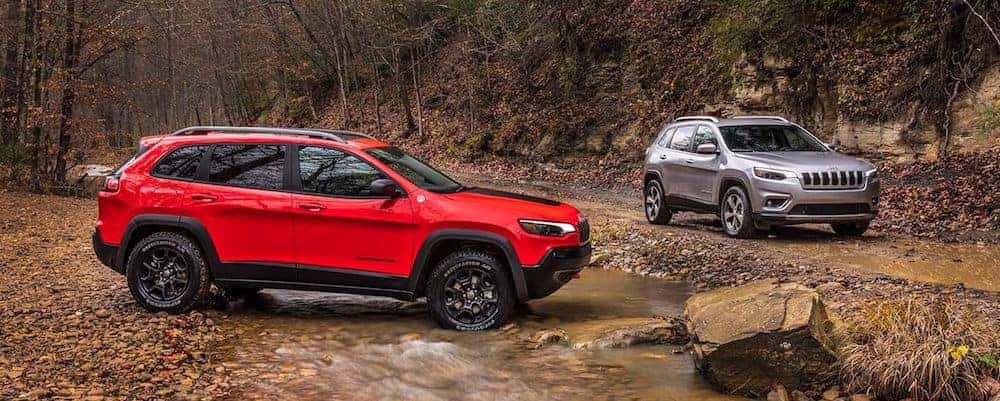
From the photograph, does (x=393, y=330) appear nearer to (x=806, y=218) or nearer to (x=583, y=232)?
(x=583, y=232)

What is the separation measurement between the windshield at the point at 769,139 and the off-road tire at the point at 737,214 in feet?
2.38

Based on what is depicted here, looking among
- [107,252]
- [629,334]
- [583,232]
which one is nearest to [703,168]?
[583,232]

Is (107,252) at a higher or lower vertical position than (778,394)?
higher

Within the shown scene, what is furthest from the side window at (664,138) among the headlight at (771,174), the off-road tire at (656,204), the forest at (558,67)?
the forest at (558,67)

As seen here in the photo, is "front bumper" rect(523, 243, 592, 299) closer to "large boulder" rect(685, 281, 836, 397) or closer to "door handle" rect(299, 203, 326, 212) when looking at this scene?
"large boulder" rect(685, 281, 836, 397)

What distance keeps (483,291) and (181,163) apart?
3106 millimetres

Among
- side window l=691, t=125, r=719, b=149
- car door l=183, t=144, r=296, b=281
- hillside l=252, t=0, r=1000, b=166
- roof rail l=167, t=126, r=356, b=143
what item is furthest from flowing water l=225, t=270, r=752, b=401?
hillside l=252, t=0, r=1000, b=166

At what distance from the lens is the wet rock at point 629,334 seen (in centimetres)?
662

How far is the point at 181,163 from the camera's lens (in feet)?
24.2

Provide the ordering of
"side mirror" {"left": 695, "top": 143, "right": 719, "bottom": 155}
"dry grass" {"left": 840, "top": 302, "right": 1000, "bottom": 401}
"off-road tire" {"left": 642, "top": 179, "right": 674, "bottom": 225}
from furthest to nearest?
"off-road tire" {"left": 642, "top": 179, "right": 674, "bottom": 225}, "side mirror" {"left": 695, "top": 143, "right": 719, "bottom": 155}, "dry grass" {"left": 840, "top": 302, "right": 1000, "bottom": 401}

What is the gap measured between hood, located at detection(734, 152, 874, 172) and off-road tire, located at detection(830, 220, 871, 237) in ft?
2.76

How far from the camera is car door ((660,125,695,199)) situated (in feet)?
41.0

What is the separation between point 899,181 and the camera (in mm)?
14180

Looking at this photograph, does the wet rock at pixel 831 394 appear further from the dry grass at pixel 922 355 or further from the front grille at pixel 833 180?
the front grille at pixel 833 180
